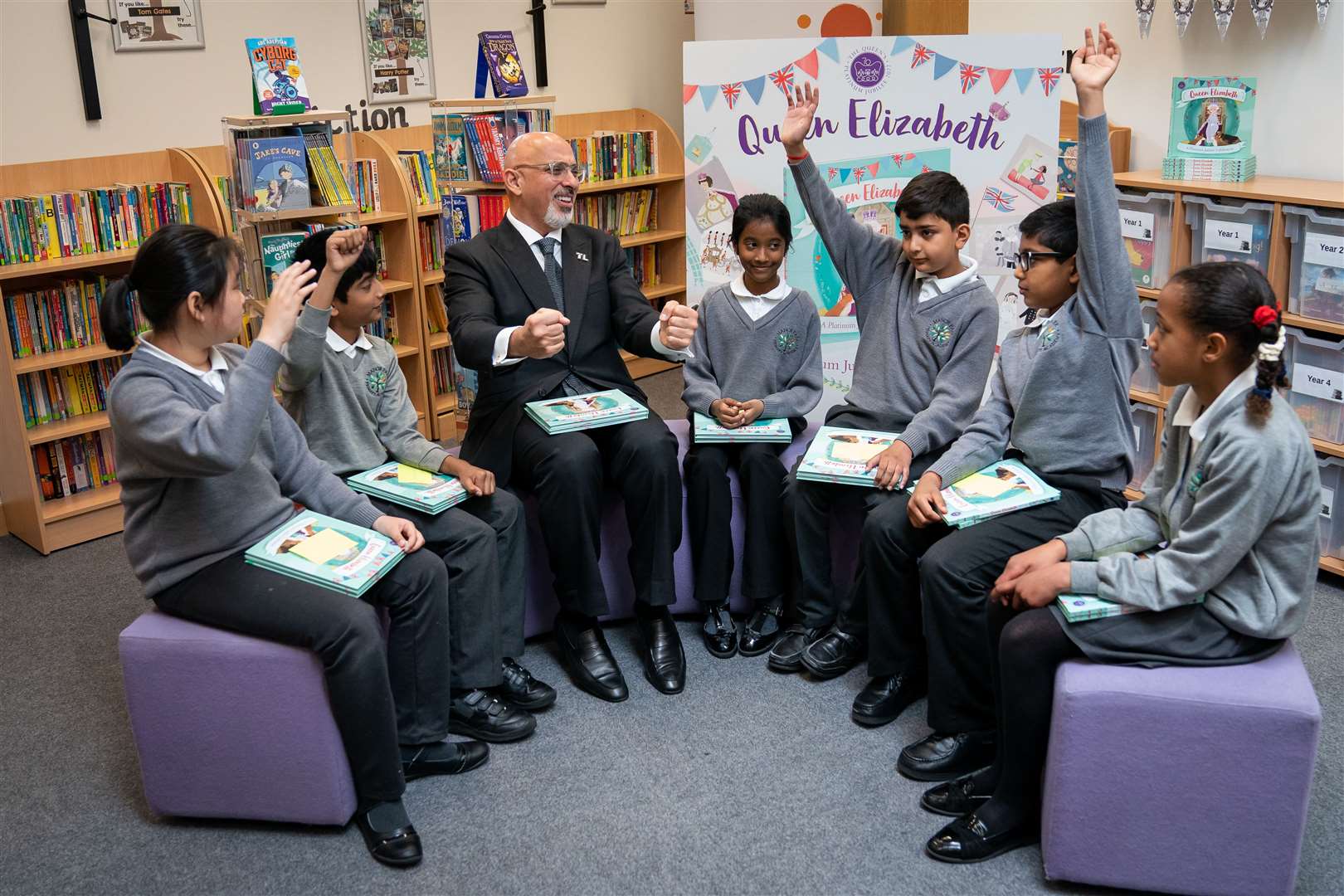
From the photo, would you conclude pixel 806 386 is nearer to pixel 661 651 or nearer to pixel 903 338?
pixel 903 338

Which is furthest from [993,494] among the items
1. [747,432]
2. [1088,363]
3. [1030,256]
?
[747,432]

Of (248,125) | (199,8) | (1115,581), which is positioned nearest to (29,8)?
(199,8)

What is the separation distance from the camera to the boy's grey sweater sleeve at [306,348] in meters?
2.55

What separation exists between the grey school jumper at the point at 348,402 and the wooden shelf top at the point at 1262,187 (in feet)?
7.71

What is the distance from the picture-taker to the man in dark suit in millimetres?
2811

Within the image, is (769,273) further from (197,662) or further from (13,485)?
(13,485)

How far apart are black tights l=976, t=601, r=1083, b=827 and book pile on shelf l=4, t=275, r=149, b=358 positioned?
2909 millimetres

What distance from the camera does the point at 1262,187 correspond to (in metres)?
3.42

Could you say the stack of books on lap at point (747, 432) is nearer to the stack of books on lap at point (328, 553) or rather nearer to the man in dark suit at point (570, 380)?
the man in dark suit at point (570, 380)

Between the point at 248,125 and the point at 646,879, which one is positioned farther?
the point at 248,125

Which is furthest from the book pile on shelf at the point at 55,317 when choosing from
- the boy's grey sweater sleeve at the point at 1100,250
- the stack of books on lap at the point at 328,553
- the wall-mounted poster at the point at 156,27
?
the boy's grey sweater sleeve at the point at 1100,250

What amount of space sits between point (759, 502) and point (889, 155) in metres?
1.46

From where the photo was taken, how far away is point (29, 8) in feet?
12.6

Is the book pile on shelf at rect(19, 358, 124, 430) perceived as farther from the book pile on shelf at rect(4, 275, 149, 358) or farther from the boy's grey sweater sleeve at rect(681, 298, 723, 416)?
the boy's grey sweater sleeve at rect(681, 298, 723, 416)
